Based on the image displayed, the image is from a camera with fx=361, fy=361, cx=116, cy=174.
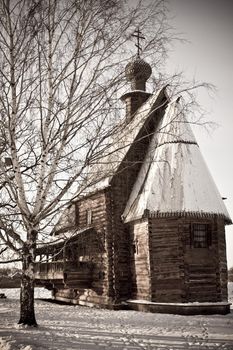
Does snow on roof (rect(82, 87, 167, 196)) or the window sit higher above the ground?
snow on roof (rect(82, 87, 167, 196))

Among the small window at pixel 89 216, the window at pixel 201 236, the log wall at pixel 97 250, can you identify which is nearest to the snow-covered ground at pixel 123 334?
the window at pixel 201 236

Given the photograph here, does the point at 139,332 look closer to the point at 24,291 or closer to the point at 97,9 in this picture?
the point at 24,291

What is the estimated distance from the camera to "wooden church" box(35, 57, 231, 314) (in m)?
16.0

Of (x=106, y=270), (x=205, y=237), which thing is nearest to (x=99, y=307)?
(x=106, y=270)

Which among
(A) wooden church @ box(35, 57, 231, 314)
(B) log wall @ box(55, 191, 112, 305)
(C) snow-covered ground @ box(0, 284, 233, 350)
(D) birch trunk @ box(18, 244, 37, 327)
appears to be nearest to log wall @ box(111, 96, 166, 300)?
(A) wooden church @ box(35, 57, 231, 314)

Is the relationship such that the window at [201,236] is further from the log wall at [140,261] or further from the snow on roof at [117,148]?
the snow on roof at [117,148]

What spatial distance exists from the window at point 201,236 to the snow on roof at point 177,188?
906 mm

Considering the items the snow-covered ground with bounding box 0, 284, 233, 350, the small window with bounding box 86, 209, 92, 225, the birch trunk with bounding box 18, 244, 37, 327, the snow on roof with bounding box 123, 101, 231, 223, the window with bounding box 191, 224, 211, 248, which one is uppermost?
the snow on roof with bounding box 123, 101, 231, 223

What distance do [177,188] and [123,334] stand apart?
8.16 m

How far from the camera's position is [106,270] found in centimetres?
1823

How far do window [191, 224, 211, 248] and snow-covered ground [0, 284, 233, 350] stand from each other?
151 inches

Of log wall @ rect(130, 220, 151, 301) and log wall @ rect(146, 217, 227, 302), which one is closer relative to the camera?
log wall @ rect(146, 217, 227, 302)

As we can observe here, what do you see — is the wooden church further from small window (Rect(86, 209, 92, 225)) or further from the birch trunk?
the birch trunk

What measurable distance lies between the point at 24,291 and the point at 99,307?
881cm
